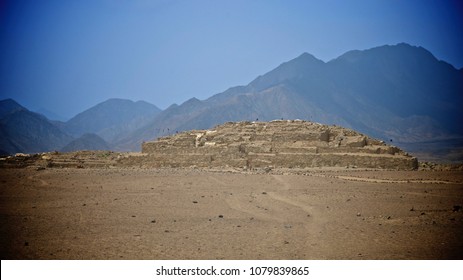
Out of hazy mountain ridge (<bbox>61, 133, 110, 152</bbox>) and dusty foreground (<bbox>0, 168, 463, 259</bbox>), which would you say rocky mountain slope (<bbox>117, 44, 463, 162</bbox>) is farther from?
dusty foreground (<bbox>0, 168, 463, 259</bbox>)

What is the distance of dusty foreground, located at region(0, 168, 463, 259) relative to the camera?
27.5 ft

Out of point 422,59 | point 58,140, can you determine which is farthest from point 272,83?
point 58,140

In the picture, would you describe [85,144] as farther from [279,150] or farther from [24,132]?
[279,150]

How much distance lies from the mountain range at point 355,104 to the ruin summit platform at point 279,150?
87.3 meters

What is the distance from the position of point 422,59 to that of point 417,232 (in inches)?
8208

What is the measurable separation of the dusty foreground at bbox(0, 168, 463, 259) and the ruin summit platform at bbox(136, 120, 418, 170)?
11.7m

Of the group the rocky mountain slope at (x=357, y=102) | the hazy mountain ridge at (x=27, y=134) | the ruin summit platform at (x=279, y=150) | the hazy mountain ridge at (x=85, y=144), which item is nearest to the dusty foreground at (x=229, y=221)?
the ruin summit platform at (x=279, y=150)

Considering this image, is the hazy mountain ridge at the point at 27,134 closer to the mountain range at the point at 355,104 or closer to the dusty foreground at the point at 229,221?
the mountain range at the point at 355,104

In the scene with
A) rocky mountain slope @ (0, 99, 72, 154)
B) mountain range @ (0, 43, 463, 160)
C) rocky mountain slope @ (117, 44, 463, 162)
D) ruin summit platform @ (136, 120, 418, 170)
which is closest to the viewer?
ruin summit platform @ (136, 120, 418, 170)

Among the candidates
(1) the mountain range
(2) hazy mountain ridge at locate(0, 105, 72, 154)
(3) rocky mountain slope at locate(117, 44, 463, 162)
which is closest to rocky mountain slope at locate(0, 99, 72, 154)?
(2) hazy mountain ridge at locate(0, 105, 72, 154)

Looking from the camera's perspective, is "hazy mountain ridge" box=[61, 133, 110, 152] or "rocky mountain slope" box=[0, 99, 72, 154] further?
"hazy mountain ridge" box=[61, 133, 110, 152]

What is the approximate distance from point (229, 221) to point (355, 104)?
167 m

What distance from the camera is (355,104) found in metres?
169
